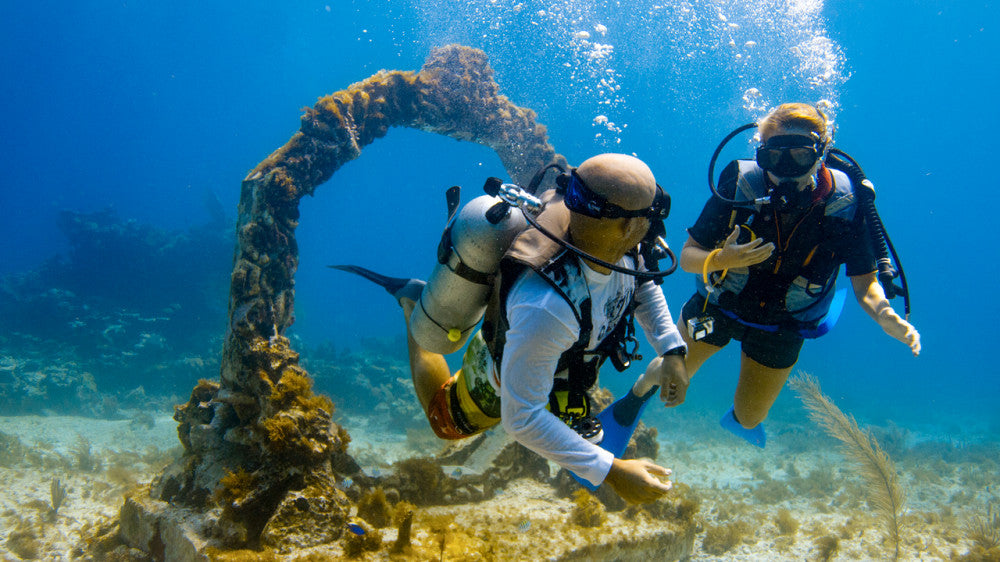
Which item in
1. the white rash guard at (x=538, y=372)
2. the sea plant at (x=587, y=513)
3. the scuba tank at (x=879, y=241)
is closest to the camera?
the white rash guard at (x=538, y=372)

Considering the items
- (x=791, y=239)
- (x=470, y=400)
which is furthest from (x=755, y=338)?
(x=470, y=400)

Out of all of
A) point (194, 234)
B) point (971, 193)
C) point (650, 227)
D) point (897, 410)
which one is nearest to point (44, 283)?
point (194, 234)

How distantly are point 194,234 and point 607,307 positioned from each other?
1046 inches

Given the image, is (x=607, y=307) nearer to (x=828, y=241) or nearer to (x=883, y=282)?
(x=828, y=241)

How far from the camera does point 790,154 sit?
297 centimetres

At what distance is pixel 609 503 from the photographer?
17.5 ft

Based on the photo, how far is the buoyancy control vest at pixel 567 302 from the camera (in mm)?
1794

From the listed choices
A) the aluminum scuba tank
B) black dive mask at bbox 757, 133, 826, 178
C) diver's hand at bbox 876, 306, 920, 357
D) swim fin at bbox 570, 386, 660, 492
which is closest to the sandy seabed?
swim fin at bbox 570, 386, 660, 492

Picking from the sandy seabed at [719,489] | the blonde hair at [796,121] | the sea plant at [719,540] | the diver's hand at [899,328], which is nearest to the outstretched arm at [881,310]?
the diver's hand at [899,328]

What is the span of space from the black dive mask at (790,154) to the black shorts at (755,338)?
127 cm

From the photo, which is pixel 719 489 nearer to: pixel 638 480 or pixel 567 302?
pixel 638 480

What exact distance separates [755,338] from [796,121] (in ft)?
6.02

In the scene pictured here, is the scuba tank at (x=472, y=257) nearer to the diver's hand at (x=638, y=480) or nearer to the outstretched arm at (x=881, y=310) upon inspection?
the diver's hand at (x=638, y=480)

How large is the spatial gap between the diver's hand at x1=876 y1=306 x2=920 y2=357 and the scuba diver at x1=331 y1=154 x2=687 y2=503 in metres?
1.47
